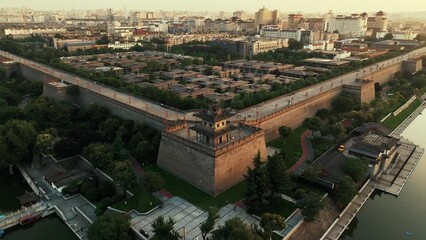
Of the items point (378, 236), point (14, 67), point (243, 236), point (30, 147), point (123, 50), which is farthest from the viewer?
point (123, 50)

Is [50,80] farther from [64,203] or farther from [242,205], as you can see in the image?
[242,205]

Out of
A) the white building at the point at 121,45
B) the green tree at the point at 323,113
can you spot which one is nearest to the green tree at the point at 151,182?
the green tree at the point at 323,113

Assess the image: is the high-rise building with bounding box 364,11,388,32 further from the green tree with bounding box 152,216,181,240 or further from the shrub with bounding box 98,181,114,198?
the green tree with bounding box 152,216,181,240

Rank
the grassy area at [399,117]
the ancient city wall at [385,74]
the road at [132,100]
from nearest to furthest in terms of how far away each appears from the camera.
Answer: the road at [132,100], the grassy area at [399,117], the ancient city wall at [385,74]

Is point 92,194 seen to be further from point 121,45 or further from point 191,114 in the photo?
point 121,45

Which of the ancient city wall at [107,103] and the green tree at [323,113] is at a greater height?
the ancient city wall at [107,103]

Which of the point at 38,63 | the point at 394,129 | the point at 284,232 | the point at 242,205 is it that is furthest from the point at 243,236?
the point at 38,63

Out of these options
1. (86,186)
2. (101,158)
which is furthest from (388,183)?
(86,186)

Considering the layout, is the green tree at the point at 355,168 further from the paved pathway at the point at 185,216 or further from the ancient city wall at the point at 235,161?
the paved pathway at the point at 185,216
